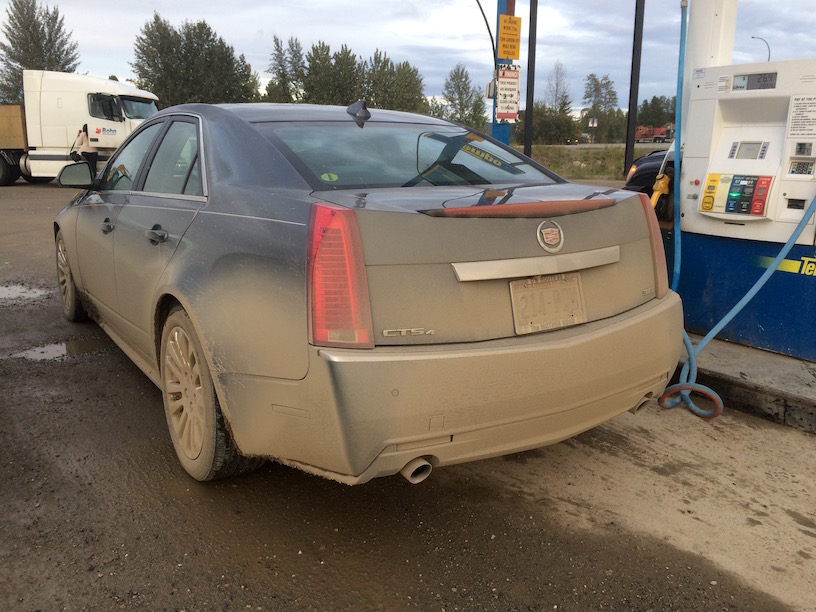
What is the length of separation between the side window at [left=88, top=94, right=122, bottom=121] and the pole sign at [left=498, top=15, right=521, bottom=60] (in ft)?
39.7

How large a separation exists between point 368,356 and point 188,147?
1763 mm

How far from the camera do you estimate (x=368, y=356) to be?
6.93 feet

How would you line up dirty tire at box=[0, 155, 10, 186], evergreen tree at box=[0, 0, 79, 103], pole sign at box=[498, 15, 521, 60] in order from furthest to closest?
evergreen tree at box=[0, 0, 79, 103]
dirty tire at box=[0, 155, 10, 186]
pole sign at box=[498, 15, 521, 60]

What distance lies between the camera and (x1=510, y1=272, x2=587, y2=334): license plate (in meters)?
2.35

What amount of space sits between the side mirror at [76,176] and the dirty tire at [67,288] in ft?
2.63

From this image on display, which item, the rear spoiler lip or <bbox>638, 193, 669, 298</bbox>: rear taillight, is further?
<bbox>638, 193, 669, 298</bbox>: rear taillight

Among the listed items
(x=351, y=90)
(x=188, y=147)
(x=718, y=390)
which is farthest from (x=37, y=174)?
(x=351, y=90)

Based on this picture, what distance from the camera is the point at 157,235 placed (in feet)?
10.2

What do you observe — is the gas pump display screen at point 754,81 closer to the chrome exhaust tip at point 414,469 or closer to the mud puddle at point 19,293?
the chrome exhaust tip at point 414,469

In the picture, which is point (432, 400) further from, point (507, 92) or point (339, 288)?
point (507, 92)

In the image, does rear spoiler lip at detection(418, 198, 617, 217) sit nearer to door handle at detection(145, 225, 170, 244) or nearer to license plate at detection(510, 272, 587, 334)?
license plate at detection(510, 272, 587, 334)

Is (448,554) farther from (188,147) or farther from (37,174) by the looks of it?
(37,174)

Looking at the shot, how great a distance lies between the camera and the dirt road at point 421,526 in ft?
7.43

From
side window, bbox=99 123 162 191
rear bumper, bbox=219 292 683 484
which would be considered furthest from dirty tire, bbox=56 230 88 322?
rear bumper, bbox=219 292 683 484
